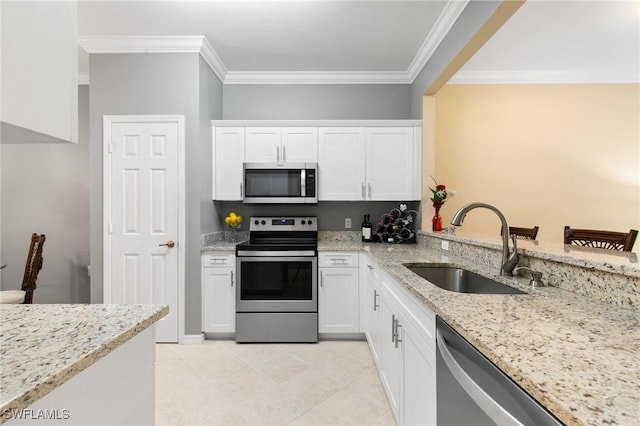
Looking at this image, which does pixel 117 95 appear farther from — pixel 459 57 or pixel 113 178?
pixel 459 57

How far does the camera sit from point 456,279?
1905mm

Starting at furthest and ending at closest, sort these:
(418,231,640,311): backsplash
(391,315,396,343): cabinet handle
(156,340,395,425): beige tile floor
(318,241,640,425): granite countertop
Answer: (156,340,395,425): beige tile floor
(391,315,396,343): cabinet handle
(418,231,640,311): backsplash
(318,241,640,425): granite countertop

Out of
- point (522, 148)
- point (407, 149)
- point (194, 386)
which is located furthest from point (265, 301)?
point (522, 148)

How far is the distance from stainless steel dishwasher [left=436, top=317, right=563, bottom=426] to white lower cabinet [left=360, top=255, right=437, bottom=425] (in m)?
0.09

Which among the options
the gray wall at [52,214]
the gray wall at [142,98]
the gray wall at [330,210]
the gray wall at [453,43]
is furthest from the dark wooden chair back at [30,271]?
the gray wall at [453,43]

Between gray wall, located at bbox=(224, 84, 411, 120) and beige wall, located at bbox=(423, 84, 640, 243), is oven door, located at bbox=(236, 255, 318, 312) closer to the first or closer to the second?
gray wall, located at bbox=(224, 84, 411, 120)

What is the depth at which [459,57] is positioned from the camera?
2357 millimetres

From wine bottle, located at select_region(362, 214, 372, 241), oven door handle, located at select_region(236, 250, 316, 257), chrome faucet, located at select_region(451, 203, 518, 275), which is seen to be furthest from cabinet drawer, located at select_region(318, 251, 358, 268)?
chrome faucet, located at select_region(451, 203, 518, 275)

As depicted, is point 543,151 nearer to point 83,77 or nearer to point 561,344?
point 561,344

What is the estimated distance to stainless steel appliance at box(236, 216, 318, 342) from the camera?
9.23ft

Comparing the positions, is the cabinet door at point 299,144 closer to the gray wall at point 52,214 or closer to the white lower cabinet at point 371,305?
the white lower cabinet at point 371,305

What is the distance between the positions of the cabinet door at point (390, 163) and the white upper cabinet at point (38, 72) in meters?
2.75

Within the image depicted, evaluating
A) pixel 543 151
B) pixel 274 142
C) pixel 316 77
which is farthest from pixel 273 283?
pixel 543 151

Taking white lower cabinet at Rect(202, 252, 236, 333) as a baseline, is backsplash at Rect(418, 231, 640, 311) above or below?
above
